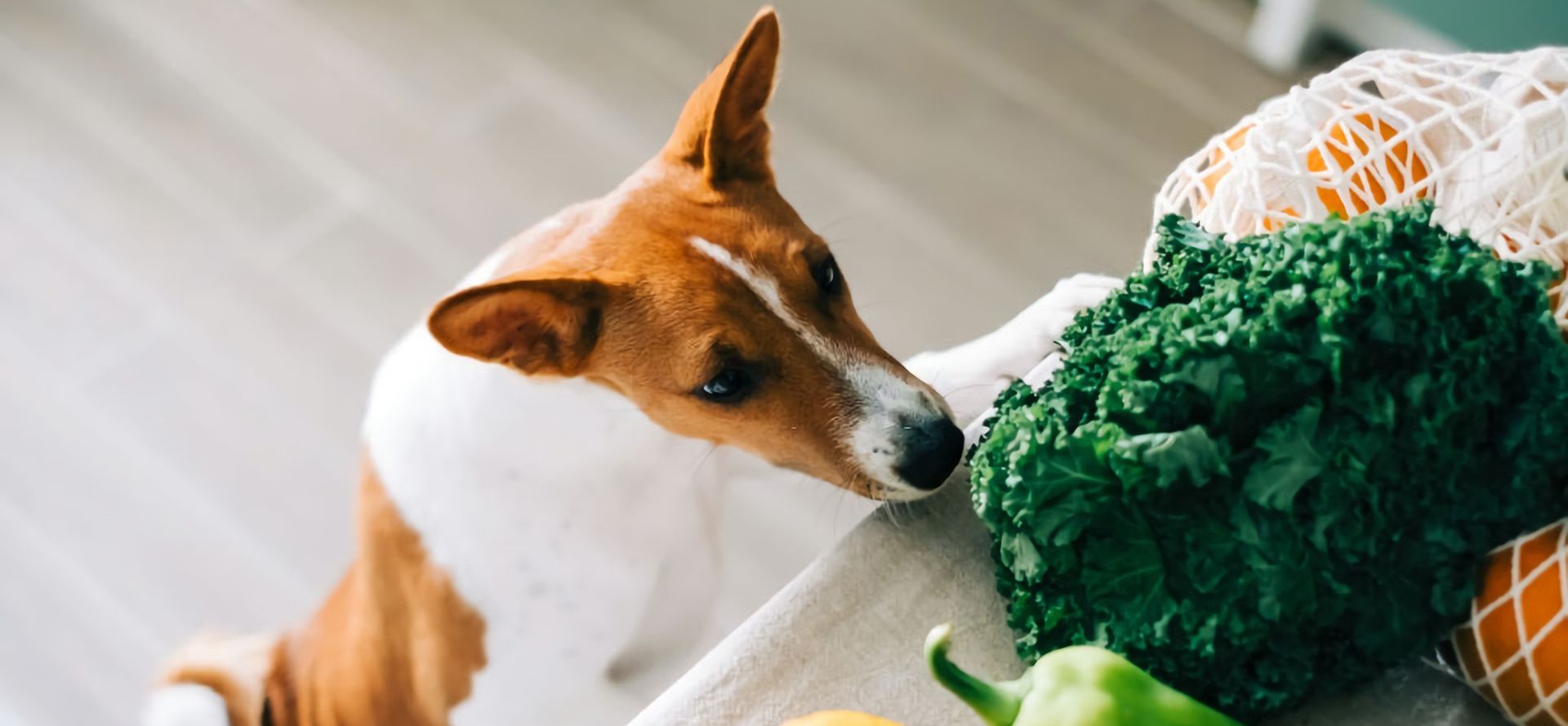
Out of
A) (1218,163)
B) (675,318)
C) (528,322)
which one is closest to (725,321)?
(675,318)

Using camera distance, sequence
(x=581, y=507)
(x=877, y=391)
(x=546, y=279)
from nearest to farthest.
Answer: (x=546, y=279) < (x=877, y=391) < (x=581, y=507)

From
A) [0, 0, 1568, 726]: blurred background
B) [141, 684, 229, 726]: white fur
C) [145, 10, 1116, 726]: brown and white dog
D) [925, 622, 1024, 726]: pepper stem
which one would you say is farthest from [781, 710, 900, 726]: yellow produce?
[0, 0, 1568, 726]: blurred background

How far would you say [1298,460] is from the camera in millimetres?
707

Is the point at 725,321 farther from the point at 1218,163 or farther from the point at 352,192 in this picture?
the point at 352,192

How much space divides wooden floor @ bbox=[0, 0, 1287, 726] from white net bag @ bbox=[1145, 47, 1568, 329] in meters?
0.95

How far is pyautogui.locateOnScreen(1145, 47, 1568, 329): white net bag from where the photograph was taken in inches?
33.4

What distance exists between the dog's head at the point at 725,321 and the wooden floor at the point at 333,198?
2.17ft

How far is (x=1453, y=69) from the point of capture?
94cm

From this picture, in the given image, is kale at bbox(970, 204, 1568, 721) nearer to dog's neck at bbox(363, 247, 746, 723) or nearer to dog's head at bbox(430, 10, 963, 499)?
dog's head at bbox(430, 10, 963, 499)

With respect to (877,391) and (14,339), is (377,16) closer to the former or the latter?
(14,339)

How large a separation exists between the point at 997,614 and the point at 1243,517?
21 centimetres

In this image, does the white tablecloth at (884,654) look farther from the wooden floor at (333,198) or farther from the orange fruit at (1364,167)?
the wooden floor at (333,198)

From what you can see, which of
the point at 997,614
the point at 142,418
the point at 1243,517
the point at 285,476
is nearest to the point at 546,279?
the point at 997,614

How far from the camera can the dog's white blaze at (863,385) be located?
1.08 metres
